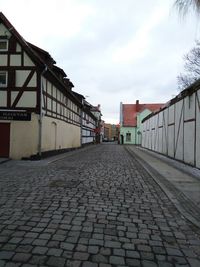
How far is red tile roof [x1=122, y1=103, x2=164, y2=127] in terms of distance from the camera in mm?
75338

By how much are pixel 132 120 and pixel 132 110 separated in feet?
13.2

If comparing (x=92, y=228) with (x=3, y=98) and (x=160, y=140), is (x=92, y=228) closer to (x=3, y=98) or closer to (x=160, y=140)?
(x=3, y=98)

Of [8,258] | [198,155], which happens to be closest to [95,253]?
[8,258]

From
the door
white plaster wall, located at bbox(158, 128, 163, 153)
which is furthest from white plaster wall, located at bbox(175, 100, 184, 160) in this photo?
the door

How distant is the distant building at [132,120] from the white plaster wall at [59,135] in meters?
36.2

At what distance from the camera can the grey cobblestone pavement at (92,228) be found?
4.59 m

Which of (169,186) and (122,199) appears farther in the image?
(169,186)

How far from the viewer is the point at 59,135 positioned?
2617cm

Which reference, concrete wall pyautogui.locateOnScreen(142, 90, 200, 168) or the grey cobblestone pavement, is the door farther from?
concrete wall pyautogui.locateOnScreen(142, 90, 200, 168)

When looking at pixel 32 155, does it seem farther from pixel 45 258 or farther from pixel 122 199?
pixel 45 258

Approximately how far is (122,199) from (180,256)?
3786mm

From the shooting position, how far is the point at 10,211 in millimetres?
6973

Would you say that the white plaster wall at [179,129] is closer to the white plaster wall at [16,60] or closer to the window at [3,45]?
the white plaster wall at [16,60]

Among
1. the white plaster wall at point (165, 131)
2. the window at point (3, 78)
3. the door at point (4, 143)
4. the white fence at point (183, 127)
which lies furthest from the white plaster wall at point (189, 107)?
the window at point (3, 78)
